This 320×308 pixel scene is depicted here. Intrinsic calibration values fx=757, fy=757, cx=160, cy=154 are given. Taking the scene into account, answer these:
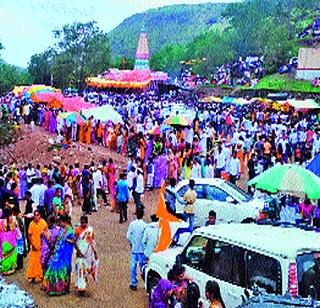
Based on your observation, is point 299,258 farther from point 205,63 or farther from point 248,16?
point 248,16

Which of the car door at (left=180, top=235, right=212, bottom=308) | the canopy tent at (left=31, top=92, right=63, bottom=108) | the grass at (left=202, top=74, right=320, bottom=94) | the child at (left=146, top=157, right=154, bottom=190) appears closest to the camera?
the car door at (left=180, top=235, right=212, bottom=308)

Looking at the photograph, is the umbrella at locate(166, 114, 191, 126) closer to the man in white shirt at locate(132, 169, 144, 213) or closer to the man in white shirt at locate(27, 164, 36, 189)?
the man in white shirt at locate(27, 164, 36, 189)

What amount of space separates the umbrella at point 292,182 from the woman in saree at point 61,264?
152 inches

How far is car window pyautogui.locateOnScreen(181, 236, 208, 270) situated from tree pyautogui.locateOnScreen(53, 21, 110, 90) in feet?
164

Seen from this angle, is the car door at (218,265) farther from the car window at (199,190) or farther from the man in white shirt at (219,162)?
the man in white shirt at (219,162)

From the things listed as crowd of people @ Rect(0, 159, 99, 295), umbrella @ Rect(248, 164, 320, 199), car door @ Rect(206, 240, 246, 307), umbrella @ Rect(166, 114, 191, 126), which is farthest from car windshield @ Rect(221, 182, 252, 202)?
umbrella @ Rect(166, 114, 191, 126)

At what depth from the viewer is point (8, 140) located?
92.5 ft

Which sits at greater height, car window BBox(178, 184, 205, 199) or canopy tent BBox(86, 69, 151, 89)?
canopy tent BBox(86, 69, 151, 89)

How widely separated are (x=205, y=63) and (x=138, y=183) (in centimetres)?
7113

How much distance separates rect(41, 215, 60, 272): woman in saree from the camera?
1101 centimetres

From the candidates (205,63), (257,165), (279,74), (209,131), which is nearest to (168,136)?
(209,131)

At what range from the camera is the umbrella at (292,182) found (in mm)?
12734

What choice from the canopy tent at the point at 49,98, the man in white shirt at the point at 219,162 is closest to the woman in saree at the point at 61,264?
the man in white shirt at the point at 219,162

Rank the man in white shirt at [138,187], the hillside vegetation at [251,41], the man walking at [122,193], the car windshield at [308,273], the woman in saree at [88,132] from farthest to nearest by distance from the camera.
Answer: the hillside vegetation at [251,41]
the woman in saree at [88,132]
the man in white shirt at [138,187]
the man walking at [122,193]
the car windshield at [308,273]
